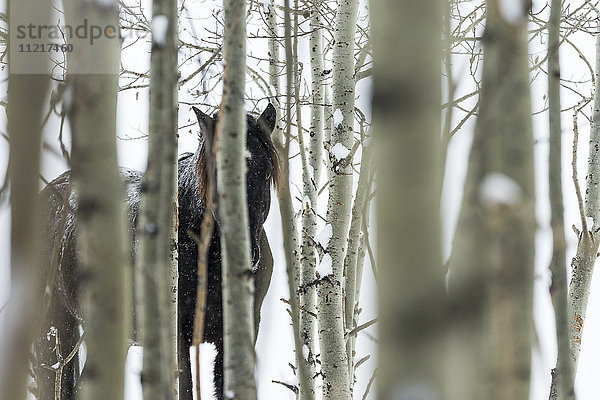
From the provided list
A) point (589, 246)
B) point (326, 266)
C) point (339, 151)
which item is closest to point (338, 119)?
point (339, 151)

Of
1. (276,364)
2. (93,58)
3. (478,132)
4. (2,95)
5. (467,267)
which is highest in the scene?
(2,95)

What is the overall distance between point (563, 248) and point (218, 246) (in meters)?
2.53

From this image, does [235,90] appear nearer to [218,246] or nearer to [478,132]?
[478,132]

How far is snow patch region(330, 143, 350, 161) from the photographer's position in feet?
A: 7.27

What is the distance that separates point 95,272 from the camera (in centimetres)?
64

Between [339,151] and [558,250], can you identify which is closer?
[558,250]

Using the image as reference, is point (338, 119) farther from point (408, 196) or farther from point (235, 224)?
point (408, 196)

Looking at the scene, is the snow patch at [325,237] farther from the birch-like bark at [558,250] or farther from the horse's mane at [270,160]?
the birch-like bark at [558,250]

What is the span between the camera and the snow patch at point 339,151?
2215 mm

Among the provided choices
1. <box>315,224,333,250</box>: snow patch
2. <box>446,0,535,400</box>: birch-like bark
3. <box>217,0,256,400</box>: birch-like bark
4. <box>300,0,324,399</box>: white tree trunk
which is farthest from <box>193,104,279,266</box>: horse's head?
<box>446,0,535,400</box>: birch-like bark

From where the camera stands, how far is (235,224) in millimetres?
701

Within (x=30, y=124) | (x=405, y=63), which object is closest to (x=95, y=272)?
(x=30, y=124)

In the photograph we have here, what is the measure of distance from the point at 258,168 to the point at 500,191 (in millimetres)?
2270

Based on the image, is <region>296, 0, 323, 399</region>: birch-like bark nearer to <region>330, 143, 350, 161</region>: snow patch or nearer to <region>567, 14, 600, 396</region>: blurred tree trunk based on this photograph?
<region>330, 143, 350, 161</region>: snow patch
